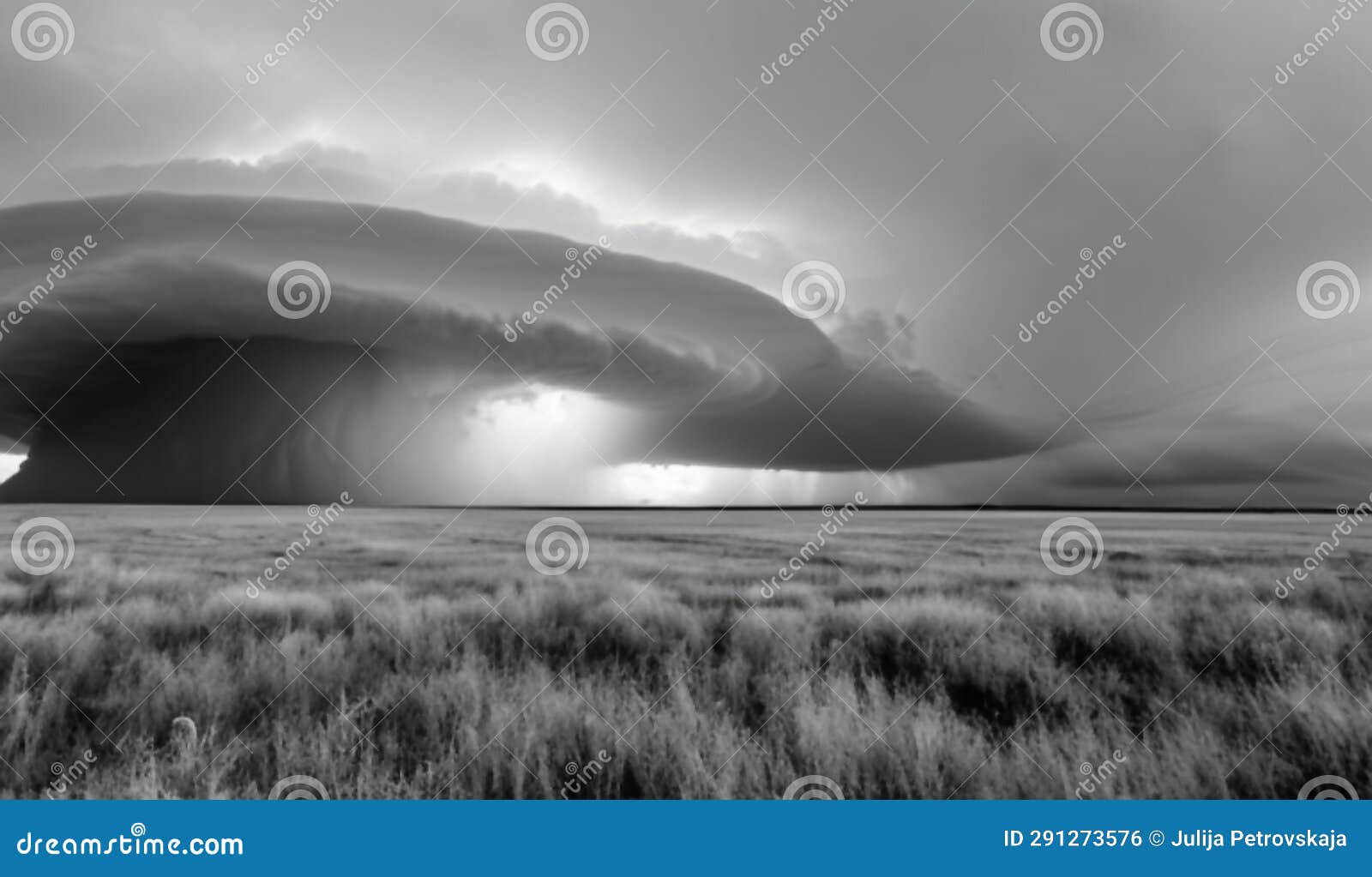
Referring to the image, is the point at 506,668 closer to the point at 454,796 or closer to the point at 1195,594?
the point at 454,796

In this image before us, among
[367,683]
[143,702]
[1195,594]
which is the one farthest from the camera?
[1195,594]

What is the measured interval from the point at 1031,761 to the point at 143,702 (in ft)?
24.5

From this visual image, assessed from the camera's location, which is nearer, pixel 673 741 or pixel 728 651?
pixel 673 741

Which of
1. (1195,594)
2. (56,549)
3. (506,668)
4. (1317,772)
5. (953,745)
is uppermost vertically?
(56,549)

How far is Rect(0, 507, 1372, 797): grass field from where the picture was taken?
5.65 metres

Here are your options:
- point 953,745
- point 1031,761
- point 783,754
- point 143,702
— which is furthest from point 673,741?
point 143,702

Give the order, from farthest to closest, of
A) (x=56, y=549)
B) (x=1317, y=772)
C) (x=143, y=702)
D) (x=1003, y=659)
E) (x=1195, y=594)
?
(x=56, y=549) < (x=1195, y=594) < (x=1003, y=659) < (x=143, y=702) < (x=1317, y=772)

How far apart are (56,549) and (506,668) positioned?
14703mm

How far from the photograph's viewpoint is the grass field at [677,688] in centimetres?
565

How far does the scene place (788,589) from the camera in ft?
42.0

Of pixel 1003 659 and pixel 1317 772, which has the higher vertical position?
pixel 1003 659

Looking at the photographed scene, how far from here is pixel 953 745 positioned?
581cm

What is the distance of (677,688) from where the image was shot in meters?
6.86

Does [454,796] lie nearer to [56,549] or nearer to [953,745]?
[953,745]
